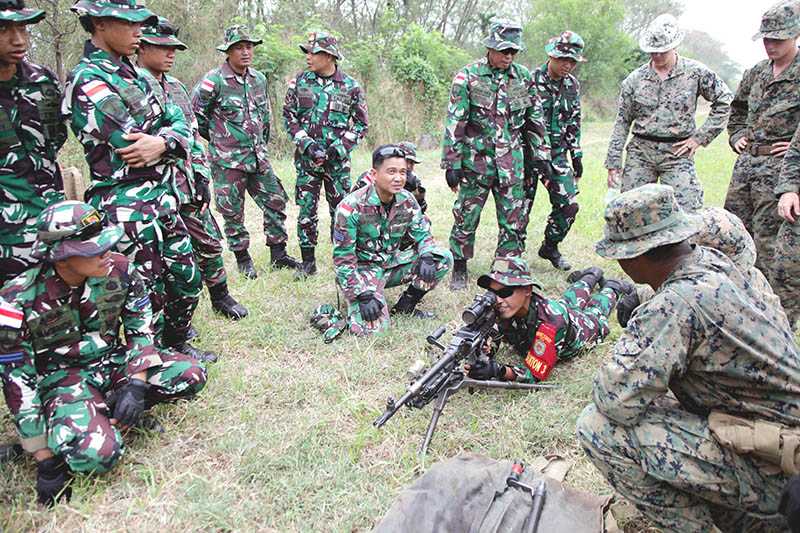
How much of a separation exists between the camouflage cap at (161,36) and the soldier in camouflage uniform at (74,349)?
193 cm

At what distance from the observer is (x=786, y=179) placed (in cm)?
346

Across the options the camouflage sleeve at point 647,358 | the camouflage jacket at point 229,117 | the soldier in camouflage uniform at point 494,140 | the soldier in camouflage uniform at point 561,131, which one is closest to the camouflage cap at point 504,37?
the soldier in camouflage uniform at point 494,140

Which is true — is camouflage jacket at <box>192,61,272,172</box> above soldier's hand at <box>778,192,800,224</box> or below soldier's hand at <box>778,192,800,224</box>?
below

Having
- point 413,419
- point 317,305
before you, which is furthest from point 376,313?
point 413,419

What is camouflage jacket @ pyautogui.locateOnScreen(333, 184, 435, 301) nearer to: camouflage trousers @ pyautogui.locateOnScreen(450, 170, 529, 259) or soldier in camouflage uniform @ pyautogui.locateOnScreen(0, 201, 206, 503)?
camouflage trousers @ pyautogui.locateOnScreen(450, 170, 529, 259)

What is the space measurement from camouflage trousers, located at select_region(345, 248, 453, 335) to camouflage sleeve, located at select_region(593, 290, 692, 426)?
2244mm

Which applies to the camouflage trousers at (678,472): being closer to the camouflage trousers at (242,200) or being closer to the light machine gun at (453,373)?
the light machine gun at (453,373)

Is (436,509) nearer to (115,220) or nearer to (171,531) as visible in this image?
(171,531)

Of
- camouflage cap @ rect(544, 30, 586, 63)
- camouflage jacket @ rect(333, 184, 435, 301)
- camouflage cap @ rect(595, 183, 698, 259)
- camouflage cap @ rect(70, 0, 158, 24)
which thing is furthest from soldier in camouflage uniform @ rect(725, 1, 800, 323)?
camouflage cap @ rect(70, 0, 158, 24)

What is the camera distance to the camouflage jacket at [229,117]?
5.04 m

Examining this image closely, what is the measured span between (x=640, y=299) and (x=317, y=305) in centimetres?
264

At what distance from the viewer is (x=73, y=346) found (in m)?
2.85

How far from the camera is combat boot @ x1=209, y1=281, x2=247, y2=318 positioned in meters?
4.43

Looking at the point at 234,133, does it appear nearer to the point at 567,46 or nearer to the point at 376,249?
the point at 376,249
